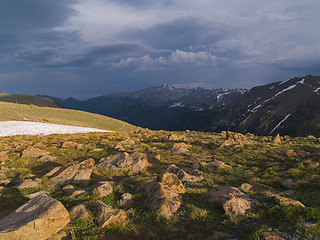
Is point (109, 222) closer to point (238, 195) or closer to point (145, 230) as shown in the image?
point (145, 230)

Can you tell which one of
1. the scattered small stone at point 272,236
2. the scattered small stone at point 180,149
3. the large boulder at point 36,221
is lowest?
the scattered small stone at point 180,149

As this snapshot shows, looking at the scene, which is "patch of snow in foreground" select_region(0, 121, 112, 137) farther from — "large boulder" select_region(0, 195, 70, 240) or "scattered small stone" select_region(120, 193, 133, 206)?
"scattered small stone" select_region(120, 193, 133, 206)

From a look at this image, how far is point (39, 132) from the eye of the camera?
47062 millimetres

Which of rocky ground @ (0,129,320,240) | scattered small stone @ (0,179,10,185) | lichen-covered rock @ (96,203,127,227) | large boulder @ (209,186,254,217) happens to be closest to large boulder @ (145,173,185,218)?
rocky ground @ (0,129,320,240)

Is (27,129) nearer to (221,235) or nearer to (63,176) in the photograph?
(63,176)

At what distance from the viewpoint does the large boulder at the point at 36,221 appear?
8.43m

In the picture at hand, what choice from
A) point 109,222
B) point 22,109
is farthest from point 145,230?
point 22,109

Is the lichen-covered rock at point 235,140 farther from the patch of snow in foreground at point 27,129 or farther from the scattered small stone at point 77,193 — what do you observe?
the patch of snow in foreground at point 27,129

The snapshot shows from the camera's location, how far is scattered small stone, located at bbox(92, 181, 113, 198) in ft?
42.5

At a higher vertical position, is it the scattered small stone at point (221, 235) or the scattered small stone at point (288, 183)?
the scattered small stone at point (221, 235)

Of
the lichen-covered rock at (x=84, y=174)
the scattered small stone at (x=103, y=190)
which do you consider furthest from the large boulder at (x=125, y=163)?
the scattered small stone at (x=103, y=190)

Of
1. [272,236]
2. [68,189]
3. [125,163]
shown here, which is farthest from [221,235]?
[125,163]

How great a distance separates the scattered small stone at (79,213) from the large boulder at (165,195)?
11.2 ft

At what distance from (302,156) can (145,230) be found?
22.6m
